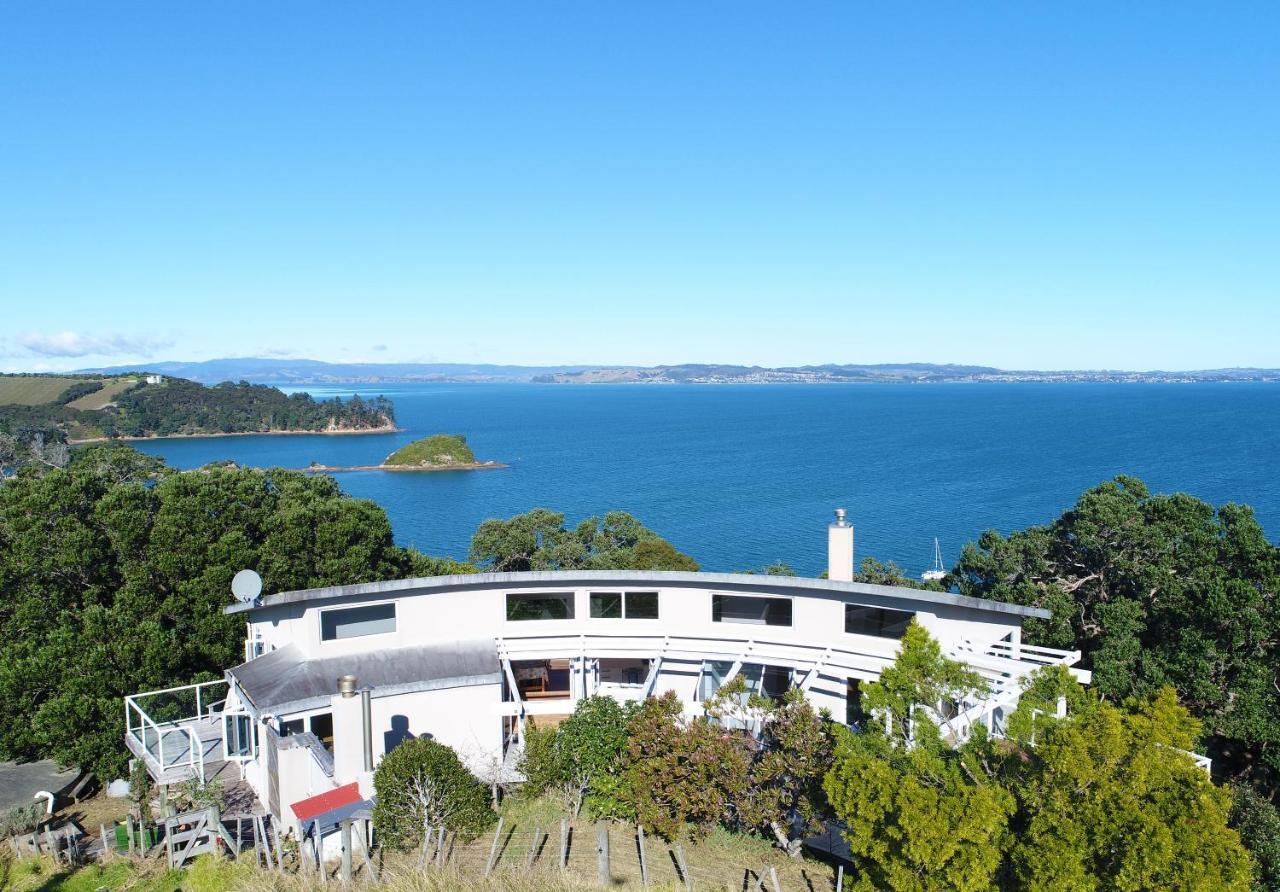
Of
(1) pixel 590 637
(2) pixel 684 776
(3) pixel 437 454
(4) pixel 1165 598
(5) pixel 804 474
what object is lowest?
(5) pixel 804 474

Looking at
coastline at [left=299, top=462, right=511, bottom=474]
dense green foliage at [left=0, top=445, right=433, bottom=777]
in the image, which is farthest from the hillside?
dense green foliage at [left=0, top=445, right=433, bottom=777]

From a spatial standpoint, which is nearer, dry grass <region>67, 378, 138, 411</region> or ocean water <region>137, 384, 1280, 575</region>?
ocean water <region>137, 384, 1280, 575</region>

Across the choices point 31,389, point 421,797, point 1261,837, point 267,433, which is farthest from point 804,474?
point 31,389

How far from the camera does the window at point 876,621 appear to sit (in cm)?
1467

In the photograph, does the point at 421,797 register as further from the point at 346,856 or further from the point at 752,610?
the point at 752,610

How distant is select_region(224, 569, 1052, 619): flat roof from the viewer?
1416 centimetres

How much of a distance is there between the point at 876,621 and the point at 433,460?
9723cm

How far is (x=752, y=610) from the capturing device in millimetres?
15844

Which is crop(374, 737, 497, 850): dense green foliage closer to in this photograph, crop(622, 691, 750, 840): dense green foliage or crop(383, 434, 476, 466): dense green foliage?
crop(622, 691, 750, 840): dense green foliage

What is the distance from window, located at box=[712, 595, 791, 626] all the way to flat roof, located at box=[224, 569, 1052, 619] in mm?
319

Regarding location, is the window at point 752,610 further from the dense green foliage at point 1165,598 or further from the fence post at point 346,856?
the dense green foliage at point 1165,598

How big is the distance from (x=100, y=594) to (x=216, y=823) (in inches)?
461

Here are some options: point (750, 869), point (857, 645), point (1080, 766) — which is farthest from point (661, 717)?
point (1080, 766)

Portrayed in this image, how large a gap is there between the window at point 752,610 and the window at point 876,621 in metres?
1.15
